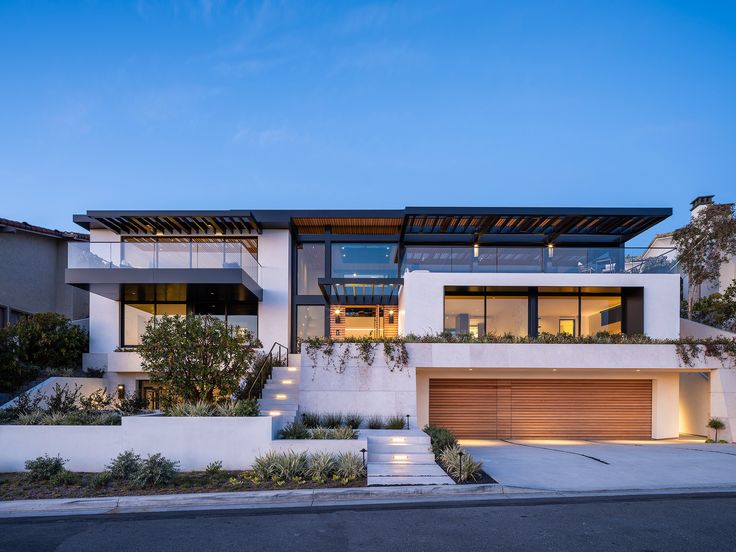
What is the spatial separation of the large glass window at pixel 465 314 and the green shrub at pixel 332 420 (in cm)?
587

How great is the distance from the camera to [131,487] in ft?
28.1

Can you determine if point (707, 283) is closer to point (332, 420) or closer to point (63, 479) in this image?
point (332, 420)

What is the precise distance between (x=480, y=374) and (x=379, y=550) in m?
11.1

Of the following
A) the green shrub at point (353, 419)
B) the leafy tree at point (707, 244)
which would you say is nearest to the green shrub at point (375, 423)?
the green shrub at point (353, 419)

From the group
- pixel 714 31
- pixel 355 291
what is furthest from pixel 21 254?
pixel 714 31

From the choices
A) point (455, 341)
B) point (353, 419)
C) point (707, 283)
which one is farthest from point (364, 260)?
point (707, 283)

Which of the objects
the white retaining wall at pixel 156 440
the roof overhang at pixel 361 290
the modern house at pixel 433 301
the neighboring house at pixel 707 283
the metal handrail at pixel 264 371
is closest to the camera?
the white retaining wall at pixel 156 440

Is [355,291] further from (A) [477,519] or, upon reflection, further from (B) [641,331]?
(A) [477,519]

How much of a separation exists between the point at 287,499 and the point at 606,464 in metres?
7.43

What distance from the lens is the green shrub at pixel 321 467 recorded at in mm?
8961

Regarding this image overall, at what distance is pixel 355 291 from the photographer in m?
20.3

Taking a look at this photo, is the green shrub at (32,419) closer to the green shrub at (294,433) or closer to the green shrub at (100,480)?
the green shrub at (100,480)

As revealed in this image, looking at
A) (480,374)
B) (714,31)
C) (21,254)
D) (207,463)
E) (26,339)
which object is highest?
(714,31)

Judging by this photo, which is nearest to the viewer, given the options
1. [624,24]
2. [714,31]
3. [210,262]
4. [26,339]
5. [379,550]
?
[379,550]
